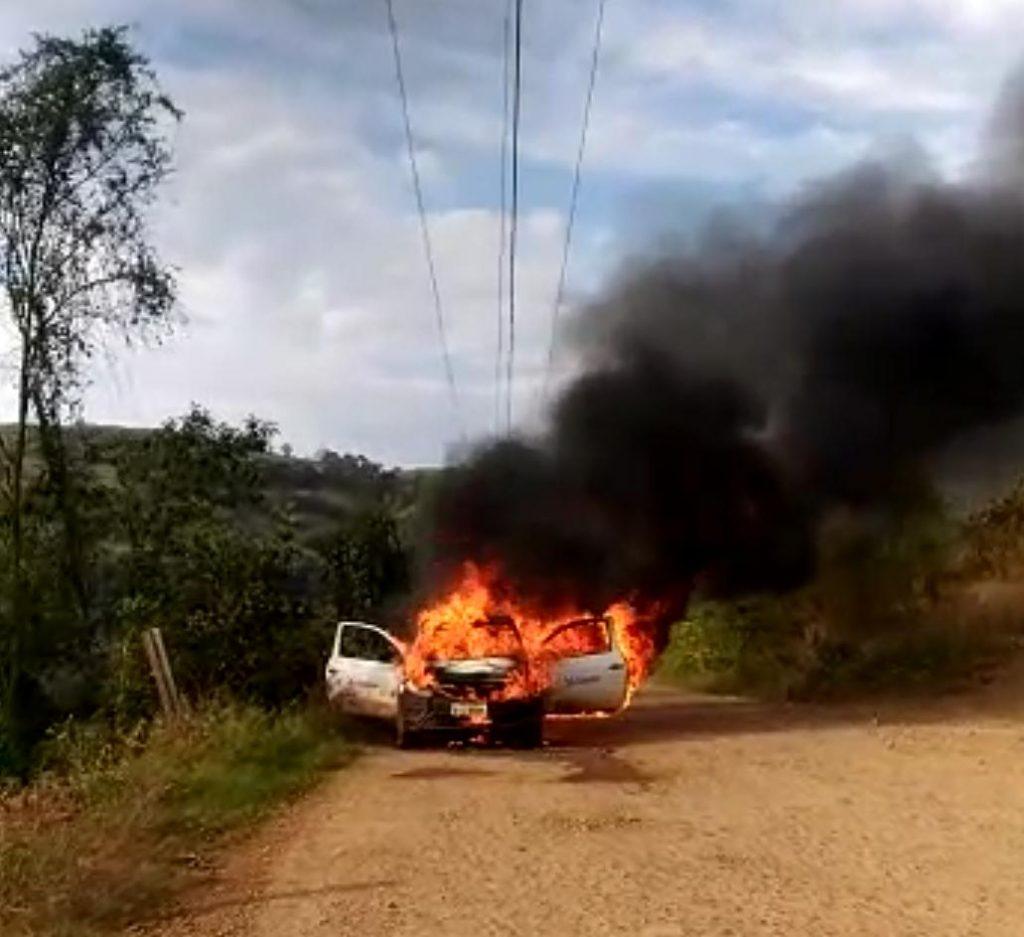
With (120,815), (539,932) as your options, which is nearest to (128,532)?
(120,815)

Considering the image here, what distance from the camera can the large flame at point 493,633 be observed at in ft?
57.0

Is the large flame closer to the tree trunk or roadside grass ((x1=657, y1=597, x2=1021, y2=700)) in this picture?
roadside grass ((x1=657, y1=597, x2=1021, y2=700))

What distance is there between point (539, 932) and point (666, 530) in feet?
52.9

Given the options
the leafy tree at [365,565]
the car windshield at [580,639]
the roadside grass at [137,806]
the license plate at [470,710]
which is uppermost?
the leafy tree at [365,565]

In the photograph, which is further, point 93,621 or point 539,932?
point 93,621

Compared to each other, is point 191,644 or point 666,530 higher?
point 666,530

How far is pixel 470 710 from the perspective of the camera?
16.7 metres

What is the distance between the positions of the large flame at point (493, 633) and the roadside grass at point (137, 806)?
1481mm

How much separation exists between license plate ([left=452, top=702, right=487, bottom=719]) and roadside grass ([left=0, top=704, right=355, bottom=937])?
4.05 feet

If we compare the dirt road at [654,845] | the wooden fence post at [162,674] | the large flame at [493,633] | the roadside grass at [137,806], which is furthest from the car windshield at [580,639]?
the wooden fence post at [162,674]

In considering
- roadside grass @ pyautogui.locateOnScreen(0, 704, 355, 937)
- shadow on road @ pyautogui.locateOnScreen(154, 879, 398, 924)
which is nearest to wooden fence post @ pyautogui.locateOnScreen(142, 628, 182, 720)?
roadside grass @ pyautogui.locateOnScreen(0, 704, 355, 937)

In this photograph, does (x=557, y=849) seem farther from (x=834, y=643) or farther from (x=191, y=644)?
(x=834, y=643)

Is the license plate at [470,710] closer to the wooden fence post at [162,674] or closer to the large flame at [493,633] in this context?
the large flame at [493,633]

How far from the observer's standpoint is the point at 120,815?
10.3m
